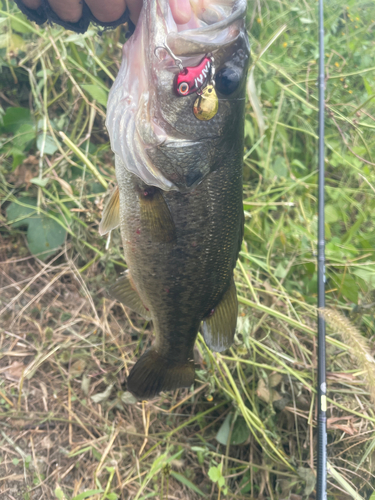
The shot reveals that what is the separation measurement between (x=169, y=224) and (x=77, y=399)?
1.33 m

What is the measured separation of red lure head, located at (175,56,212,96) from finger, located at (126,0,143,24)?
343 mm

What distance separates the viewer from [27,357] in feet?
6.05

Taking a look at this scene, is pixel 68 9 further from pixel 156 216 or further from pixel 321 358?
pixel 321 358

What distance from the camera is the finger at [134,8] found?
984 mm

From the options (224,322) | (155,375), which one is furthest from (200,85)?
(155,375)

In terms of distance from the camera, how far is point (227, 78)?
90 cm

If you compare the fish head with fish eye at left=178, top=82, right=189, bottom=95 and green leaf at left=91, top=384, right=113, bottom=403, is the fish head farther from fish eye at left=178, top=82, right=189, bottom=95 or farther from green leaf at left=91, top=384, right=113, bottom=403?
green leaf at left=91, top=384, right=113, bottom=403

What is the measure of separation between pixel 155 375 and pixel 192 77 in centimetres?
113

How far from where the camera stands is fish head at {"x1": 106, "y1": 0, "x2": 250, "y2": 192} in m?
0.81

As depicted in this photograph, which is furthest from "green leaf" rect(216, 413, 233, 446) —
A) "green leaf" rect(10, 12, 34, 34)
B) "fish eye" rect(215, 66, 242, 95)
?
"green leaf" rect(10, 12, 34, 34)

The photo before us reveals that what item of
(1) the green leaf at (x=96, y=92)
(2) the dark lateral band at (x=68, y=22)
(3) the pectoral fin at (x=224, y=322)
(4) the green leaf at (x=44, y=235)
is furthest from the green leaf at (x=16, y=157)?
(3) the pectoral fin at (x=224, y=322)

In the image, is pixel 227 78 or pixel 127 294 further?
pixel 127 294

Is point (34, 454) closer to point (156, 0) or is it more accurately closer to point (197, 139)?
point (197, 139)

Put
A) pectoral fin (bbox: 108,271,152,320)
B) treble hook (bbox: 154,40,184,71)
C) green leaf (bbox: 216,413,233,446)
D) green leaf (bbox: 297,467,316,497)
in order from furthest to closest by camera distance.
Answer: green leaf (bbox: 216,413,233,446)
green leaf (bbox: 297,467,316,497)
pectoral fin (bbox: 108,271,152,320)
treble hook (bbox: 154,40,184,71)
